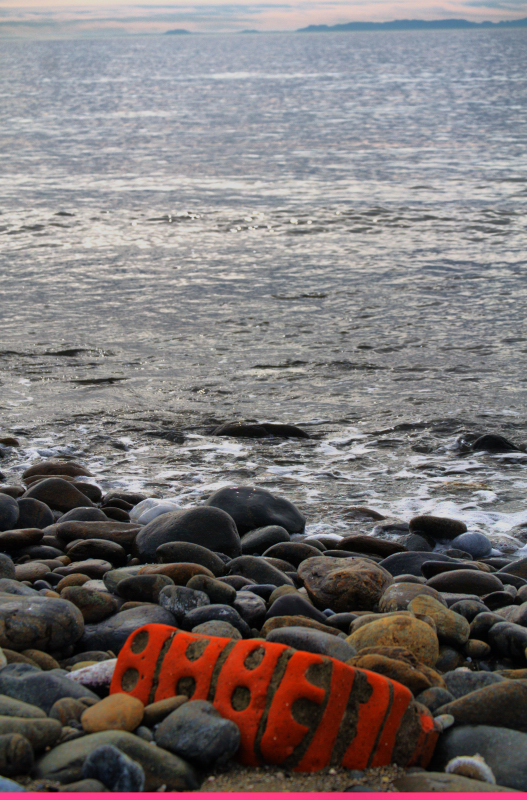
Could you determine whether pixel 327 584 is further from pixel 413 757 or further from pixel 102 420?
pixel 102 420

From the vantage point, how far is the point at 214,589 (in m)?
3.25

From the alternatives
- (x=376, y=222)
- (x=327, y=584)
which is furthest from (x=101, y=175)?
(x=327, y=584)

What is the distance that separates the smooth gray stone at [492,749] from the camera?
219 cm

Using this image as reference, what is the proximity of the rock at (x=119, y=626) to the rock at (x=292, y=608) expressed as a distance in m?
0.47

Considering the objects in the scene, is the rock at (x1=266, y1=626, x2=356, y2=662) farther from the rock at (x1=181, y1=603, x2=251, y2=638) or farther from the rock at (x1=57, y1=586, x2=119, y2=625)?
the rock at (x1=57, y1=586, x2=119, y2=625)

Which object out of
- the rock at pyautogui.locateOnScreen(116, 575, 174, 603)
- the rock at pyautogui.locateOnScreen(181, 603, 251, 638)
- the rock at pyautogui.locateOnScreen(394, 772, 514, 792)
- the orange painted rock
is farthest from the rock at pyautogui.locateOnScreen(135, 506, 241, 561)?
the rock at pyautogui.locateOnScreen(394, 772, 514, 792)

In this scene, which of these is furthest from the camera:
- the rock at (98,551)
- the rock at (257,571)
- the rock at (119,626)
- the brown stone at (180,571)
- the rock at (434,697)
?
the rock at (98,551)

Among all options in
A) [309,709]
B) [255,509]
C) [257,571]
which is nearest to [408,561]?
[257,571]

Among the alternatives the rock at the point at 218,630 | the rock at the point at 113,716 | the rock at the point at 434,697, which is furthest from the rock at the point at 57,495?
the rock at the point at 434,697

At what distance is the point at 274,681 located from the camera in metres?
2.31

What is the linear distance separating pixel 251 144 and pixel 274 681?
1064 inches

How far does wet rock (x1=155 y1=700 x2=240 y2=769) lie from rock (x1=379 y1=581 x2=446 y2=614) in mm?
1304

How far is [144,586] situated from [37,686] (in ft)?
3.10

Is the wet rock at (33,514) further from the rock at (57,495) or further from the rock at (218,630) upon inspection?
the rock at (218,630)
